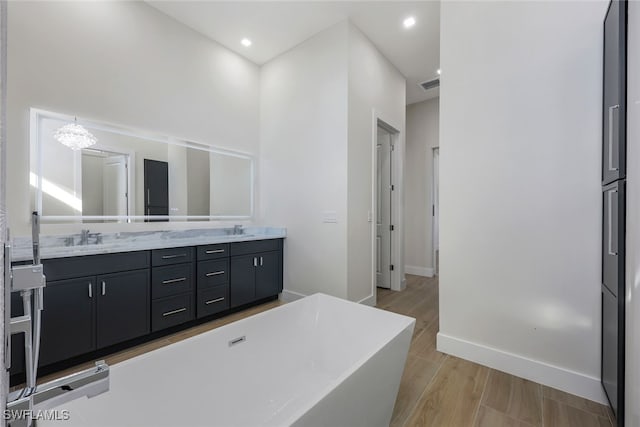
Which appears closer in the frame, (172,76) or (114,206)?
(114,206)

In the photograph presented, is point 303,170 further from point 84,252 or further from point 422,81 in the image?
point 422,81

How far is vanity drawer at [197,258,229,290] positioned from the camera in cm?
261

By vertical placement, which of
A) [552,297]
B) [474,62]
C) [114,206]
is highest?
[474,62]

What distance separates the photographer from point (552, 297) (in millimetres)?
1751

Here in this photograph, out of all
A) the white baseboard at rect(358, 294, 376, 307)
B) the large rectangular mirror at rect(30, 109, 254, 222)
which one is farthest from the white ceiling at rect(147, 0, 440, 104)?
the white baseboard at rect(358, 294, 376, 307)

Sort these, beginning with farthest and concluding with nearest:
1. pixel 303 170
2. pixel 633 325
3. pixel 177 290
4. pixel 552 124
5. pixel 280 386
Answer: pixel 303 170, pixel 177 290, pixel 552 124, pixel 280 386, pixel 633 325

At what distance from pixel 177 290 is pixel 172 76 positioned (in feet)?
7.09

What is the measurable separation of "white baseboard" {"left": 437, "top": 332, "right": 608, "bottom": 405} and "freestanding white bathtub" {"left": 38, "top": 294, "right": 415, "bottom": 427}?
0.91m

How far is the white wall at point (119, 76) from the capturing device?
200cm

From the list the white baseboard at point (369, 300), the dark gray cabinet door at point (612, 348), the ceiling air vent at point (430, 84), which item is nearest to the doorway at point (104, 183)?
the white baseboard at point (369, 300)

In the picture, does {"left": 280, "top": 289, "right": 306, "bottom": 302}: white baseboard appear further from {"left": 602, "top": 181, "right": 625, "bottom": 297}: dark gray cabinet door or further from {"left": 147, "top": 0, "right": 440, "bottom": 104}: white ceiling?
{"left": 147, "top": 0, "right": 440, "bottom": 104}: white ceiling

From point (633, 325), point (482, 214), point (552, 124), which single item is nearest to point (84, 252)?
point (482, 214)

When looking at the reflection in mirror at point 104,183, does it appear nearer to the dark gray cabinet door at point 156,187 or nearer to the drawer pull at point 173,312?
the dark gray cabinet door at point 156,187

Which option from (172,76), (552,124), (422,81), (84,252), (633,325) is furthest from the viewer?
(422,81)
